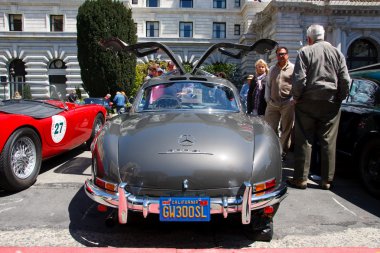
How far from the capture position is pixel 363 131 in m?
4.76

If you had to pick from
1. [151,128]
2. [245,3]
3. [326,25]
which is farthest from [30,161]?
[245,3]

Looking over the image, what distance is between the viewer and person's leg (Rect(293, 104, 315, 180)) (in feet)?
15.2

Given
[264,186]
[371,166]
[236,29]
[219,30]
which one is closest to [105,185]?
[264,186]

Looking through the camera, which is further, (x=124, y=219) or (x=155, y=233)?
(x=155, y=233)

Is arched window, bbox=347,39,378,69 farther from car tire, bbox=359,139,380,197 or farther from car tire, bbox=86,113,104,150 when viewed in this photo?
car tire, bbox=359,139,380,197

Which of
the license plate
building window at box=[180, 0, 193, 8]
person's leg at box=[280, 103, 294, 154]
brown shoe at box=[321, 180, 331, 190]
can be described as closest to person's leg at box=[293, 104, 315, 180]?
brown shoe at box=[321, 180, 331, 190]

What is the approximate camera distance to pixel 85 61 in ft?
91.0

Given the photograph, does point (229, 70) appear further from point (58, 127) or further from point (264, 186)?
point (264, 186)

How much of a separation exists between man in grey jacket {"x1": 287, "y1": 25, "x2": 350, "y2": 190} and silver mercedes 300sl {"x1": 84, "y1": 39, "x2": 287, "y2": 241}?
4.25 feet

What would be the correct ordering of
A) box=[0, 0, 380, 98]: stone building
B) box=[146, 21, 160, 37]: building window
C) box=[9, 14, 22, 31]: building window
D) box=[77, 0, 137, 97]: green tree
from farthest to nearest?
box=[146, 21, 160, 37]: building window → box=[9, 14, 22, 31]: building window → box=[0, 0, 380, 98]: stone building → box=[77, 0, 137, 97]: green tree

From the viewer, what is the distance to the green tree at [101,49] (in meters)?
27.5

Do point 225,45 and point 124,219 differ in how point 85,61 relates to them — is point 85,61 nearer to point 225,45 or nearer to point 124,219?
point 225,45

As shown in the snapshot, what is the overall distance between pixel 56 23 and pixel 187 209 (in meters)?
39.2

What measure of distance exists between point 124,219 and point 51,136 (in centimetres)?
290
